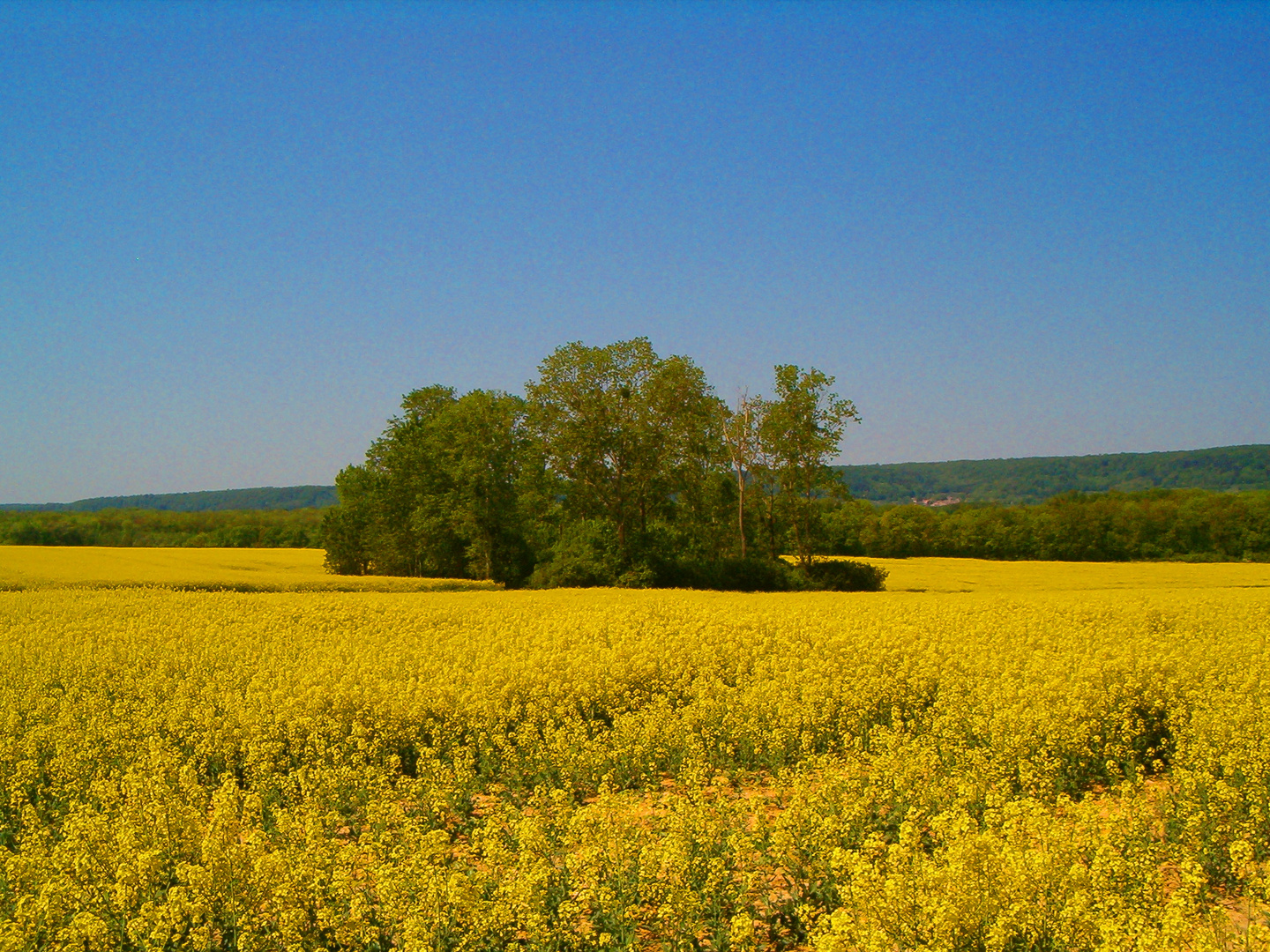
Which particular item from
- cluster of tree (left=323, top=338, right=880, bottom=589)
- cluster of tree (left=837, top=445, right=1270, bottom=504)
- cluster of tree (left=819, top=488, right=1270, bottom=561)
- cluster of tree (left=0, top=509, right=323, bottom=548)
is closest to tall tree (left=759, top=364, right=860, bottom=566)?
cluster of tree (left=323, top=338, right=880, bottom=589)

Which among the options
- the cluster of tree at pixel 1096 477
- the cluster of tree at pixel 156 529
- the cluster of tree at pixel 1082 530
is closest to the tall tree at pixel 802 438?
the cluster of tree at pixel 1082 530

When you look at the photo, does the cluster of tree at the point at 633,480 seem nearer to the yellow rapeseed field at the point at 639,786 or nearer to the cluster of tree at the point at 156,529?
the yellow rapeseed field at the point at 639,786

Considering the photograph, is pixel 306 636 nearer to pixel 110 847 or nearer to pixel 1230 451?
pixel 110 847

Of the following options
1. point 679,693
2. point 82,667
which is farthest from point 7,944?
point 82,667

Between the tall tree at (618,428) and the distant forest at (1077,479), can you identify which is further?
the distant forest at (1077,479)

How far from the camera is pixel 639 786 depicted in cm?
874

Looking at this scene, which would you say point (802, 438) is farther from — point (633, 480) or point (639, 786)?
point (639, 786)

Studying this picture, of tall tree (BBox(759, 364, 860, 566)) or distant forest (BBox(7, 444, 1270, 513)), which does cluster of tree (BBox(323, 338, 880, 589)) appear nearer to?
tall tree (BBox(759, 364, 860, 566))

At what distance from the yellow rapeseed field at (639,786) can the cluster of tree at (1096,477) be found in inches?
5510

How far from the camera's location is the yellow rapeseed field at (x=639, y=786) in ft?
16.8

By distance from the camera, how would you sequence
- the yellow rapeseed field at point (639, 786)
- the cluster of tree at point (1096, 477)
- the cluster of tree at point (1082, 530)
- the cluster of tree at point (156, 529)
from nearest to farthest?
the yellow rapeseed field at point (639, 786)
the cluster of tree at point (1082, 530)
the cluster of tree at point (156, 529)
the cluster of tree at point (1096, 477)

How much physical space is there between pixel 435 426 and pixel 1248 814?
128ft

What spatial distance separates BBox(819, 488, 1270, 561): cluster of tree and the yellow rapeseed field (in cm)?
4579

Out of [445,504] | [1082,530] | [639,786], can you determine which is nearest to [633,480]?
[445,504]
